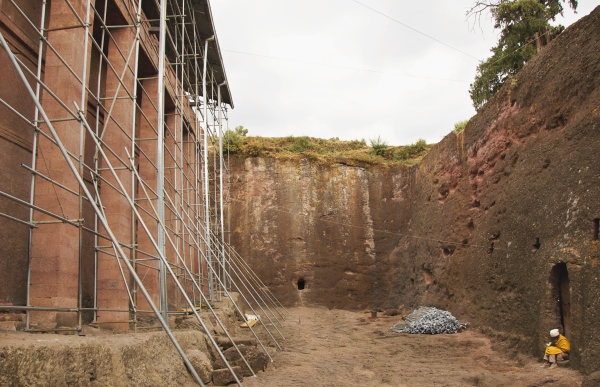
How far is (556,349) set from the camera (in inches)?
281

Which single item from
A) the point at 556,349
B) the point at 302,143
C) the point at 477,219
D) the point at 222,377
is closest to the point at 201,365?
the point at 222,377

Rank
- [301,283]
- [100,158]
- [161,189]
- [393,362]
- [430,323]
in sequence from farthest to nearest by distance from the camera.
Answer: [301,283]
[430,323]
[393,362]
[100,158]
[161,189]

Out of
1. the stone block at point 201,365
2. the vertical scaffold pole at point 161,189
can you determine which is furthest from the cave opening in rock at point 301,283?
the stone block at point 201,365

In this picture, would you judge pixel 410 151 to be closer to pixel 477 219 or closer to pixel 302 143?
pixel 302 143

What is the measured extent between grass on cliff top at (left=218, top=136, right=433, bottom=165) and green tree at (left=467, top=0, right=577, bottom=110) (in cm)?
281

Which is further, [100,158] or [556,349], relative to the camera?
[100,158]

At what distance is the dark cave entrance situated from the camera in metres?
7.52

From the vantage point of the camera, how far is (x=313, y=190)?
54.9 ft

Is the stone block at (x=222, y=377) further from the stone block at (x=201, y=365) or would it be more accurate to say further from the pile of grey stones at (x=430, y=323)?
the pile of grey stones at (x=430, y=323)

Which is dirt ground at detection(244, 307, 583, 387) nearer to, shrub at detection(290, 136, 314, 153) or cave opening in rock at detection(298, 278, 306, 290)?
cave opening in rock at detection(298, 278, 306, 290)

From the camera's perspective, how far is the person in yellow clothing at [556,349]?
712cm

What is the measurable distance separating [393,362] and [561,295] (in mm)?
2734

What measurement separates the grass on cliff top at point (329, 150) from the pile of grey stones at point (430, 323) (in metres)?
6.83

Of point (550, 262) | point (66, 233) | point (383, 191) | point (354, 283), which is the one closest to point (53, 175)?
point (66, 233)
